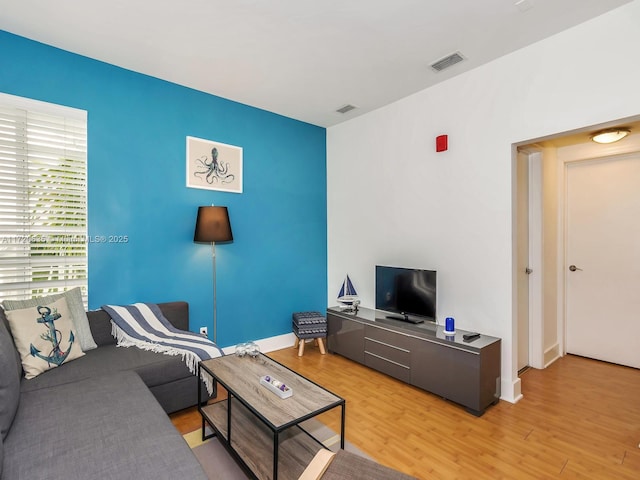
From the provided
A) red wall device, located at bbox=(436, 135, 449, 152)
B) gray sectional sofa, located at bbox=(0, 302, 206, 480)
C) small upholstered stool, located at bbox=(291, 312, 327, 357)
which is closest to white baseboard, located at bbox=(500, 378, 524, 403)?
small upholstered stool, located at bbox=(291, 312, 327, 357)

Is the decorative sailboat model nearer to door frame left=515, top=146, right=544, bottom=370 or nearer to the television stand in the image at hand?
the television stand

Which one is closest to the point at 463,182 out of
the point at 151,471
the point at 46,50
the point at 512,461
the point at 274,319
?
the point at 512,461

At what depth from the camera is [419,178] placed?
3354 mm

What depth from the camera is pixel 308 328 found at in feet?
12.1

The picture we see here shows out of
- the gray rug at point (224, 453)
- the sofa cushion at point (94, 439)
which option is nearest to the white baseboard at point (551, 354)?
the gray rug at point (224, 453)

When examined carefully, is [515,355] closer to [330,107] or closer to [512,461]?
[512,461]

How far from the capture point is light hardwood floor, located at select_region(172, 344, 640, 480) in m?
1.89

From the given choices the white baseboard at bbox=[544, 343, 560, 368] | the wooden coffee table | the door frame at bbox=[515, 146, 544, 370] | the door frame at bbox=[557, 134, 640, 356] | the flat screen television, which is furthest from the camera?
the door frame at bbox=[557, 134, 640, 356]

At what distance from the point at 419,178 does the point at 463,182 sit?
1.58 ft

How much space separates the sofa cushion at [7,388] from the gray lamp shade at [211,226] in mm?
1567

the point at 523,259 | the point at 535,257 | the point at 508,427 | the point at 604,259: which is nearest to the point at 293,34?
the point at 523,259

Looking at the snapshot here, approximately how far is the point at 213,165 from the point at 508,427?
3.43 m

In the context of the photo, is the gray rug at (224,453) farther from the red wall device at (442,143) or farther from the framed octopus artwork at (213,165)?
the red wall device at (442,143)

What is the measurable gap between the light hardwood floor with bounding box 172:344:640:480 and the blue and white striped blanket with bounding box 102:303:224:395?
0.47m
